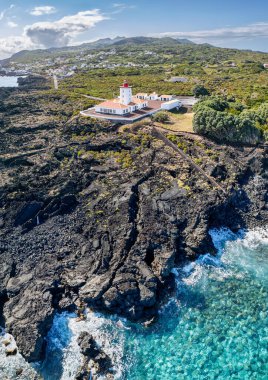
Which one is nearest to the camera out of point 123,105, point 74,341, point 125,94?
point 74,341

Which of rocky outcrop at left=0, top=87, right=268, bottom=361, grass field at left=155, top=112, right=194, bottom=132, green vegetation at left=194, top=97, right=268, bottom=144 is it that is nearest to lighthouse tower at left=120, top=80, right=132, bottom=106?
rocky outcrop at left=0, top=87, right=268, bottom=361

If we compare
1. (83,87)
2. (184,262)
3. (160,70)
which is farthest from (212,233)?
(160,70)

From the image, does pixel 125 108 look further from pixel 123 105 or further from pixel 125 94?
pixel 125 94

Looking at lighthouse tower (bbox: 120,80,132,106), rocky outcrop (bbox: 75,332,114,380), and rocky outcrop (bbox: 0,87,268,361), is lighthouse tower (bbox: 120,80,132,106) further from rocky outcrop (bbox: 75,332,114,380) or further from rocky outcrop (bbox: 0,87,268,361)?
rocky outcrop (bbox: 75,332,114,380)

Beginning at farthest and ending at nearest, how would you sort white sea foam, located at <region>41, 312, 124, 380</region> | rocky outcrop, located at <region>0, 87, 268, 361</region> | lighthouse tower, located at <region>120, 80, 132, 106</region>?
lighthouse tower, located at <region>120, 80, 132, 106</region> → rocky outcrop, located at <region>0, 87, 268, 361</region> → white sea foam, located at <region>41, 312, 124, 380</region>

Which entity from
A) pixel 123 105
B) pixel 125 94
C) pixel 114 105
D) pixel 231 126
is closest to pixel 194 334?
pixel 231 126

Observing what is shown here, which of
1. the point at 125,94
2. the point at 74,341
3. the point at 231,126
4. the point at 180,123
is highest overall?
the point at 125,94

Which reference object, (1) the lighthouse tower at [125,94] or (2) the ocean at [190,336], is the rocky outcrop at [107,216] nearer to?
(2) the ocean at [190,336]
